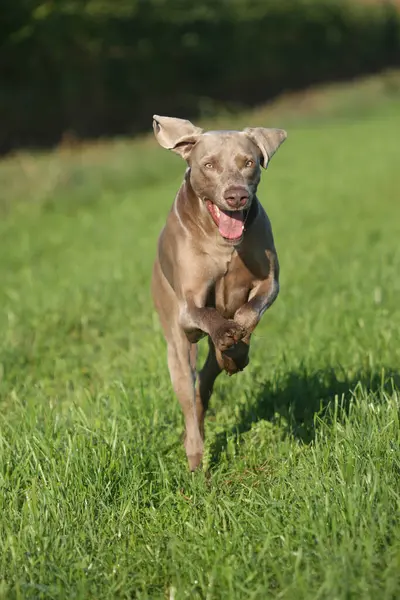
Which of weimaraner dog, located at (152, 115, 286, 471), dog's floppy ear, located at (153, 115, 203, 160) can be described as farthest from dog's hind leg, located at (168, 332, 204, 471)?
dog's floppy ear, located at (153, 115, 203, 160)

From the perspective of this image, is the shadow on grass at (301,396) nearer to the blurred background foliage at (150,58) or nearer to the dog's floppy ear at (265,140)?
the dog's floppy ear at (265,140)

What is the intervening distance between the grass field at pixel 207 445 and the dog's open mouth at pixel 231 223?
39.0 inches

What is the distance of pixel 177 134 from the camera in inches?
169

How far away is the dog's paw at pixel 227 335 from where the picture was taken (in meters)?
3.98

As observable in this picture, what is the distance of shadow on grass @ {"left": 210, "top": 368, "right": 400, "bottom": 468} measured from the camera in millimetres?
5227

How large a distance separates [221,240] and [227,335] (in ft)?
1.47

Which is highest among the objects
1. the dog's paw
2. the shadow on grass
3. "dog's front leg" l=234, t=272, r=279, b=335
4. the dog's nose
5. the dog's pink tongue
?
the dog's nose

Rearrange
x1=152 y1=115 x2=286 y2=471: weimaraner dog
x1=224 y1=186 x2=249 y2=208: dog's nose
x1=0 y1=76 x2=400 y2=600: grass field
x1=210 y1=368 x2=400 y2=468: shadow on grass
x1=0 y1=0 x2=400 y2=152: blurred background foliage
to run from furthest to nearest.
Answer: x1=0 y1=0 x2=400 y2=152: blurred background foliage, x1=210 y1=368 x2=400 y2=468: shadow on grass, x1=152 y1=115 x2=286 y2=471: weimaraner dog, x1=224 y1=186 x2=249 y2=208: dog's nose, x1=0 y1=76 x2=400 y2=600: grass field

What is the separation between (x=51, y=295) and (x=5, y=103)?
12.9m

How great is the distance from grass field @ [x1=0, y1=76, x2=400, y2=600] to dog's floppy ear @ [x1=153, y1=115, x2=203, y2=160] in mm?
1363

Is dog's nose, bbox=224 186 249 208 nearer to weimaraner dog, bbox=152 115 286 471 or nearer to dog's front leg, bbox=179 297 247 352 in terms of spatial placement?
weimaraner dog, bbox=152 115 286 471

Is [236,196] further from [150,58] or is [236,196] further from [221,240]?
[150,58]

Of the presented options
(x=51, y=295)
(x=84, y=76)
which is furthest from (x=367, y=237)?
(x=84, y=76)

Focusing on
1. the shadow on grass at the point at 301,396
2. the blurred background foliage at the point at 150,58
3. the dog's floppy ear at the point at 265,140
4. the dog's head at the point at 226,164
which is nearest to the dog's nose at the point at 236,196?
the dog's head at the point at 226,164
